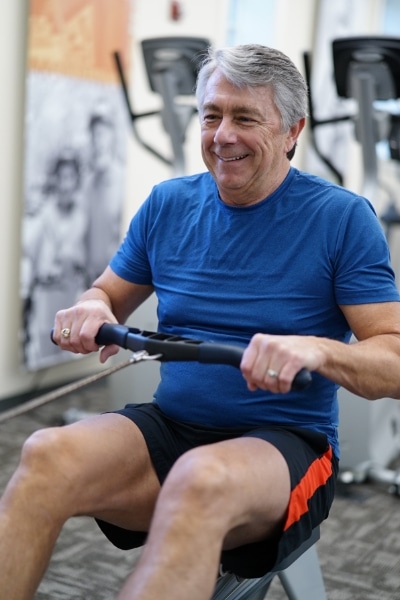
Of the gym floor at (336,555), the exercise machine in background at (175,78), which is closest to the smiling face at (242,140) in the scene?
the gym floor at (336,555)

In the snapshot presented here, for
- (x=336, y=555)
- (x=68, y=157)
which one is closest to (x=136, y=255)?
(x=336, y=555)

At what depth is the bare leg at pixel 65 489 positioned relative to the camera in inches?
57.6

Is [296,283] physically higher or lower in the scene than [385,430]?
higher

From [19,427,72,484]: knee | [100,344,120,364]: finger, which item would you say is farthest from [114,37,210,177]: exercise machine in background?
[19,427,72,484]: knee

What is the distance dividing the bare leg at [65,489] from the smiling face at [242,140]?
1.76ft

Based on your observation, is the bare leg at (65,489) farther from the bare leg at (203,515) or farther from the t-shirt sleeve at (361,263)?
the t-shirt sleeve at (361,263)

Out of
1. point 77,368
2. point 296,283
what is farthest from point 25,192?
point 296,283

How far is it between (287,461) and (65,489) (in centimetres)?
39

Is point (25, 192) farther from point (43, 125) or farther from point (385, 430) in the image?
point (385, 430)

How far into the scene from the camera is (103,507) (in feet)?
5.41

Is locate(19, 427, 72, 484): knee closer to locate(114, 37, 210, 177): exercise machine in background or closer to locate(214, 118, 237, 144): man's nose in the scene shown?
locate(214, 118, 237, 144): man's nose

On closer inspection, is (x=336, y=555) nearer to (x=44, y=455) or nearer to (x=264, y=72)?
(x=44, y=455)

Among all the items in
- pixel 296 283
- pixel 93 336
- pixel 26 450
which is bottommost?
pixel 26 450

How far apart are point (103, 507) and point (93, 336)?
32cm
